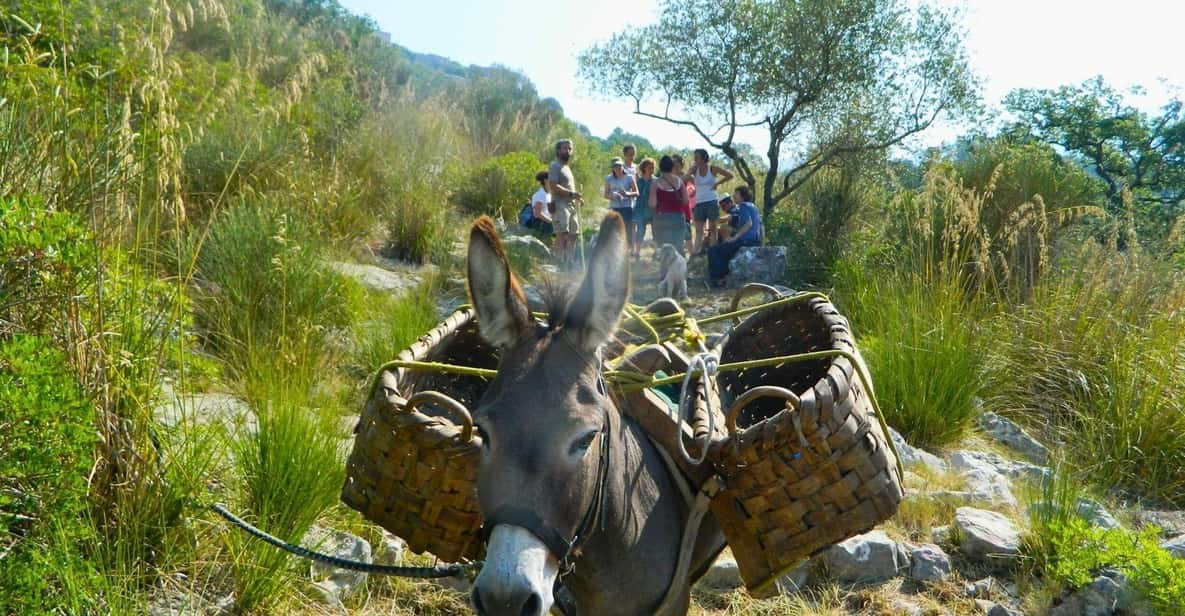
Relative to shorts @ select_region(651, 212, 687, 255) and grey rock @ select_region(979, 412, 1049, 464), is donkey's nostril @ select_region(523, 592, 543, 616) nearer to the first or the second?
grey rock @ select_region(979, 412, 1049, 464)

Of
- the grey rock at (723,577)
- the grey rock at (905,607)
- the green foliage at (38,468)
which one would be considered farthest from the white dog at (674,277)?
the green foliage at (38,468)

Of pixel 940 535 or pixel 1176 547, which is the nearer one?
pixel 1176 547

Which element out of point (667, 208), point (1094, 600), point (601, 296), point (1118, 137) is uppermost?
point (1118, 137)

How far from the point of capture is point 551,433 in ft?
5.97

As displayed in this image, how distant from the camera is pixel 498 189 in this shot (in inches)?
555

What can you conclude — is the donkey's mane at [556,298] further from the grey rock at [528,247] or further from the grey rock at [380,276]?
the grey rock at [528,247]

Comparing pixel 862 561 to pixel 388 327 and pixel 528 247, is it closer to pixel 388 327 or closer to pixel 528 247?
pixel 388 327

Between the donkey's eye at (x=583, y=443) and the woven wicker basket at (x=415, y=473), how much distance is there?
1.55 ft

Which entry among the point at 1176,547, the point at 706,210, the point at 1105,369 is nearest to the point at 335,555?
the point at 1176,547

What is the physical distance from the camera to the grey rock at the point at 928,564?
14.0 feet

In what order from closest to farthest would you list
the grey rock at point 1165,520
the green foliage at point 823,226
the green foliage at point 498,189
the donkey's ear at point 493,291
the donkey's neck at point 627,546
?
the donkey's ear at point 493,291 < the donkey's neck at point 627,546 < the grey rock at point 1165,520 < the green foliage at point 823,226 < the green foliage at point 498,189

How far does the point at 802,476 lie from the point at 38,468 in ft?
7.83

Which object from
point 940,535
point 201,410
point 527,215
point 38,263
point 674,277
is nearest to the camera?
point 38,263

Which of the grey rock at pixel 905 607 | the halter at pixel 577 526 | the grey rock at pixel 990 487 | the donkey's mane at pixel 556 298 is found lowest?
the grey rock at pixel 905 607
